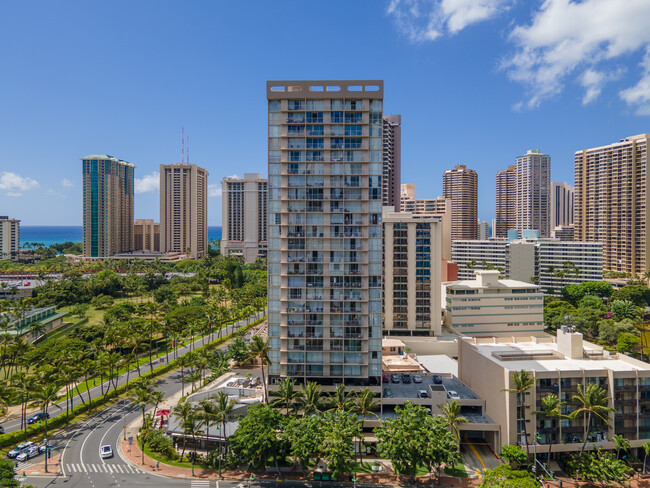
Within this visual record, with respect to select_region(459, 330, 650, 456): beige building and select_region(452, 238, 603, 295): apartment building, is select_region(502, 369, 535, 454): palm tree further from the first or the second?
select_region(452, 238, 603, 295): apartment building

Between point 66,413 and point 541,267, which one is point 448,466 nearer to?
point 66,413

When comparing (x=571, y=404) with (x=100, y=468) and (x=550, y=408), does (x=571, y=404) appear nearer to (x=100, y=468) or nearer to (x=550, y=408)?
(x=550, y=408)

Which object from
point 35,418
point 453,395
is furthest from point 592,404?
point 35,418

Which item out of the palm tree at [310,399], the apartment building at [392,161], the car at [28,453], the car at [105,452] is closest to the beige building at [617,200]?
the apartment building at [392,161]

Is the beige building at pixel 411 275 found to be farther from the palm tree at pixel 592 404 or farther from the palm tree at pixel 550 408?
the palm tree at pixel 592 404

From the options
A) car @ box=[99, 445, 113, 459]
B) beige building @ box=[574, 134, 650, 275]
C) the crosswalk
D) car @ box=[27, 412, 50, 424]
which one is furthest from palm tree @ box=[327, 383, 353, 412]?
beige building @ box=[574, 134, 650, 275]

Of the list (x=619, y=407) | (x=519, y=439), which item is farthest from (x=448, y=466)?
(x=619, y=407)

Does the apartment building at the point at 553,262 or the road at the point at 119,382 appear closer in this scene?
the road at the point at 119,382
